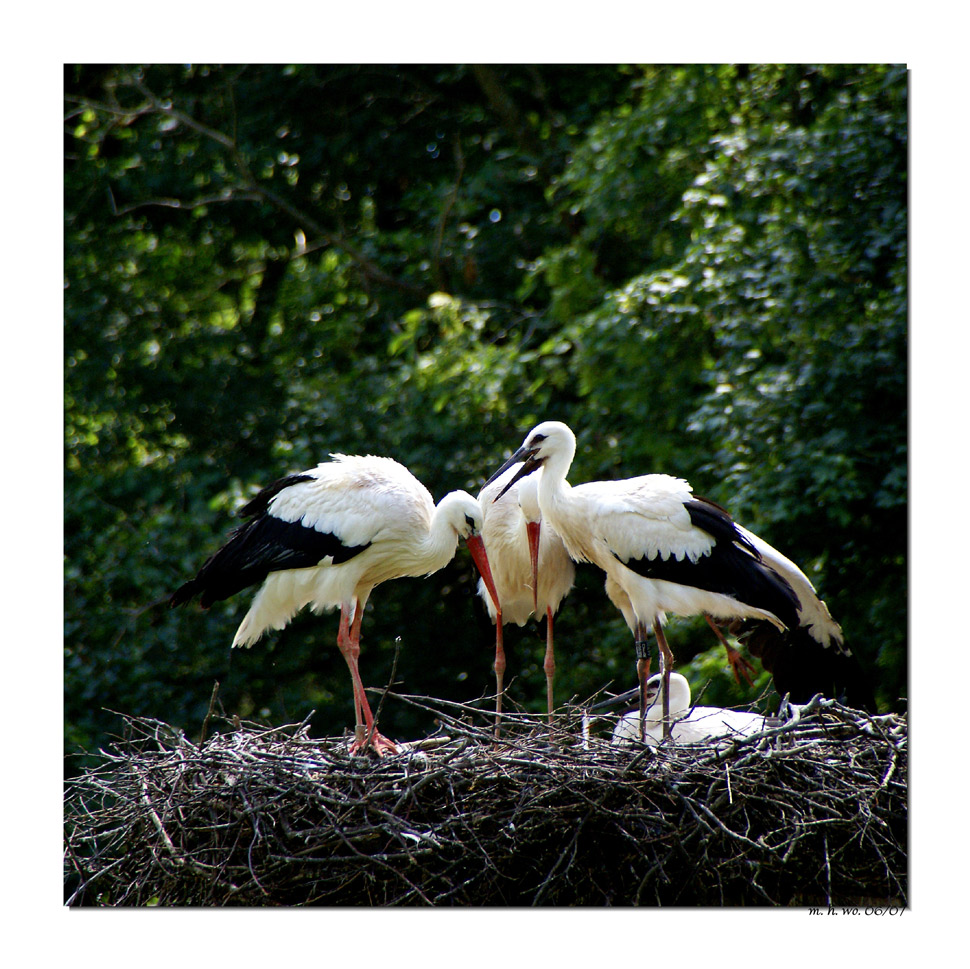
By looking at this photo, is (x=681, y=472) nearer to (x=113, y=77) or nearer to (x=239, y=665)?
(x=239, y=665)

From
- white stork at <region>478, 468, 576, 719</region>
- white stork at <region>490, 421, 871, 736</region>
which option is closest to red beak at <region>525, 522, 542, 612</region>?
white stork at <region>478, 468, 576, 719</region>

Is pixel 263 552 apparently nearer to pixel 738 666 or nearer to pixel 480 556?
pixel 480 556

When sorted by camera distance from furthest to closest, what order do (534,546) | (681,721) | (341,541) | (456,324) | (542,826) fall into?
(456,324) → (534,546) → (341,541) → (681,721) → (542,826)

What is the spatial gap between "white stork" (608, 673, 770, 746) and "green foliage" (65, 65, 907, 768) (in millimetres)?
888

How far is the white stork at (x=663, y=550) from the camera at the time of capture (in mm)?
3994

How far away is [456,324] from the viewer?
279 inches

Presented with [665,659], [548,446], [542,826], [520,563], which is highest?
[548,446]

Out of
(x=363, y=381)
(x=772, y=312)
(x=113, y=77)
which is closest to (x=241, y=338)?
(x=363, y=381)

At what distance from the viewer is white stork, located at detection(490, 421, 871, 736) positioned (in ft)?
13.1

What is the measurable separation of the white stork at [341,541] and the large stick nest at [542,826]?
0.71 metres

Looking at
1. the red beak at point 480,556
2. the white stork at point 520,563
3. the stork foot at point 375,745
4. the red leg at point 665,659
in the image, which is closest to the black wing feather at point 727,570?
the red leg at point 665,659

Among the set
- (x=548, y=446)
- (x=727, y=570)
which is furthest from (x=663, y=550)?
(x=548, y=446)

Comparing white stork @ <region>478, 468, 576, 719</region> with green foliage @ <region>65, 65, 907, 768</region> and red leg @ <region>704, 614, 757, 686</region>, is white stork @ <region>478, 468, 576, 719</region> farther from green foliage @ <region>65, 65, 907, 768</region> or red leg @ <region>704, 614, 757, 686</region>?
red leg @ <region>704, 614, 757, 686</region>

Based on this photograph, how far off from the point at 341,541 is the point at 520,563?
3.00 ft
